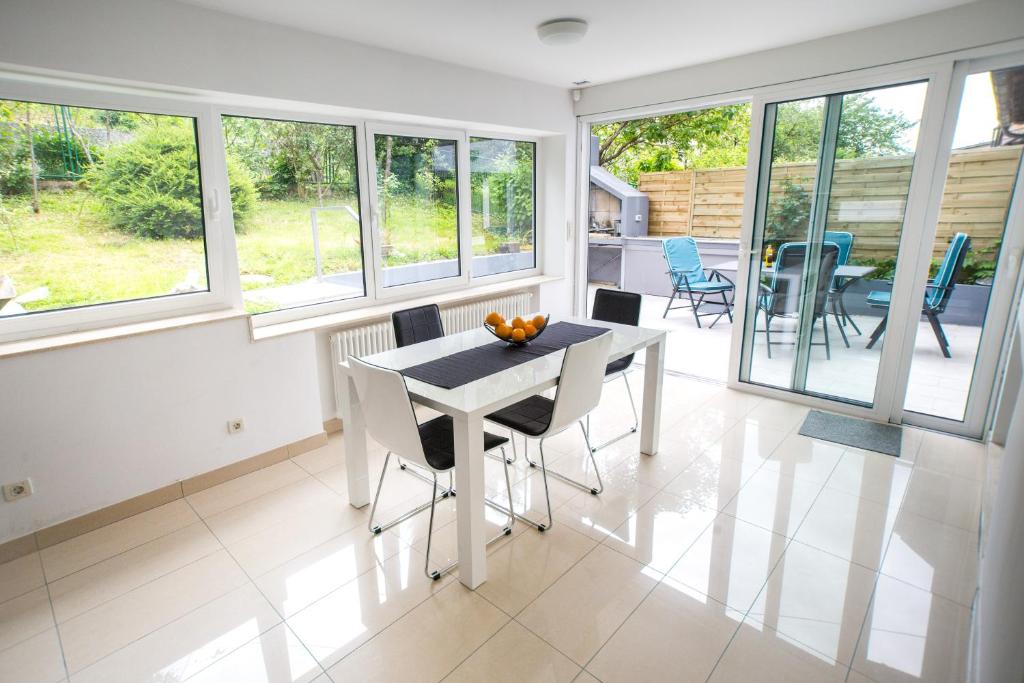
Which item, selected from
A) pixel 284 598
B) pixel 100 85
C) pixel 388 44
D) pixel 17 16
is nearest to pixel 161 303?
pixel 100 85

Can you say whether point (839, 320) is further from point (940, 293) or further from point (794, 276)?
point (940, 293)

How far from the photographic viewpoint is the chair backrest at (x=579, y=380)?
2318mm

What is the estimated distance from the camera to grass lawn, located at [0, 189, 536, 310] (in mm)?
2490

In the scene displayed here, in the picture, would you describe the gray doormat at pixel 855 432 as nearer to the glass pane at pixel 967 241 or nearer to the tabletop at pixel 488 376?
the glass pane at pixel 967 241

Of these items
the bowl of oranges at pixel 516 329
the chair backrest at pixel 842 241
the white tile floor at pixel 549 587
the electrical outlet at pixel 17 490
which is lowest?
the white tile floor at pixel 549 587

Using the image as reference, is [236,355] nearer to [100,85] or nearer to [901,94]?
[100,85]

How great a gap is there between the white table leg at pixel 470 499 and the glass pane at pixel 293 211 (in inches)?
78.1

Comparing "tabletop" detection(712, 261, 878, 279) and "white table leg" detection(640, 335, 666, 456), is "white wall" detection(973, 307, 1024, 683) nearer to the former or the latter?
"white table leg" detection(640, 335, 666, 456)

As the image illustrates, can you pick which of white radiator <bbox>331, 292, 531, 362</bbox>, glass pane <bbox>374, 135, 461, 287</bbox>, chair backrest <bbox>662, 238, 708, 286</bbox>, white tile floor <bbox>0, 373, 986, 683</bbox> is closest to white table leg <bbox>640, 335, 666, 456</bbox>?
white tile floor <bbox>0, 373, 986, 683</bbox>

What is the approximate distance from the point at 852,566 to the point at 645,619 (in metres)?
0.97

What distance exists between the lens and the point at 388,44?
3.31 metres

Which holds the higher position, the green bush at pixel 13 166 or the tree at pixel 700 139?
the tree at pixel 700 139

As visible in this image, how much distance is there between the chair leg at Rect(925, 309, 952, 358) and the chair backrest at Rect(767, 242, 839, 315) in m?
0.61

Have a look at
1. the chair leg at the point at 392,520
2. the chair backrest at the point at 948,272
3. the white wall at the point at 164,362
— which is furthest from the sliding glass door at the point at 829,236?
the chair leg at the point at 392,520
